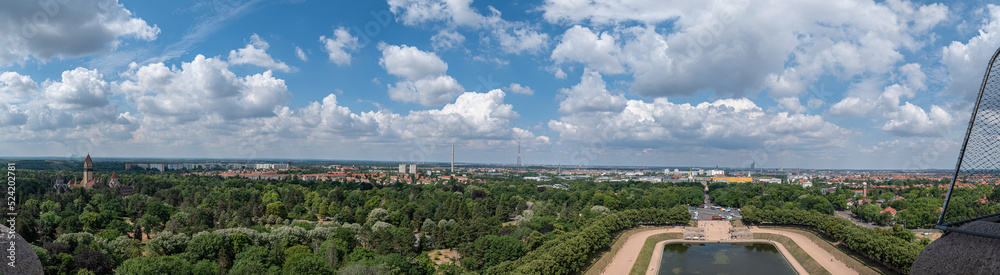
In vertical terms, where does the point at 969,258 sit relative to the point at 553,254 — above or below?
above

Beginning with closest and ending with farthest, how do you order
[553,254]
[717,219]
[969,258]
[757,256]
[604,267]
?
[969,258]
[553,254]
[604,267]
[757,256]
[717,219]

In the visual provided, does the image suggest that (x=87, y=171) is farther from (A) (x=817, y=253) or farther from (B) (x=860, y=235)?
(B) (x=860, y=235)

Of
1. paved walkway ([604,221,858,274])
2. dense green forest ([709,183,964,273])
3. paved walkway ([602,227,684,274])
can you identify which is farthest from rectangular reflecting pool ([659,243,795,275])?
dense green forest ([709,183,964,273])

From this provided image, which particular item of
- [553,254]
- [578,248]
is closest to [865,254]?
[578,248]

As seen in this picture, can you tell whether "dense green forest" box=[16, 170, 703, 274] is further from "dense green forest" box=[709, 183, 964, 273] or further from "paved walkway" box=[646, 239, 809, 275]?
"dense green forest" box=[709, 183, 964, 273]

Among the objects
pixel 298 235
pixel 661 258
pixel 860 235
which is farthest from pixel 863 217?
pixel 298 235

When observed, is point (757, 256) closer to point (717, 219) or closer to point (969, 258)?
point (717, 219)
